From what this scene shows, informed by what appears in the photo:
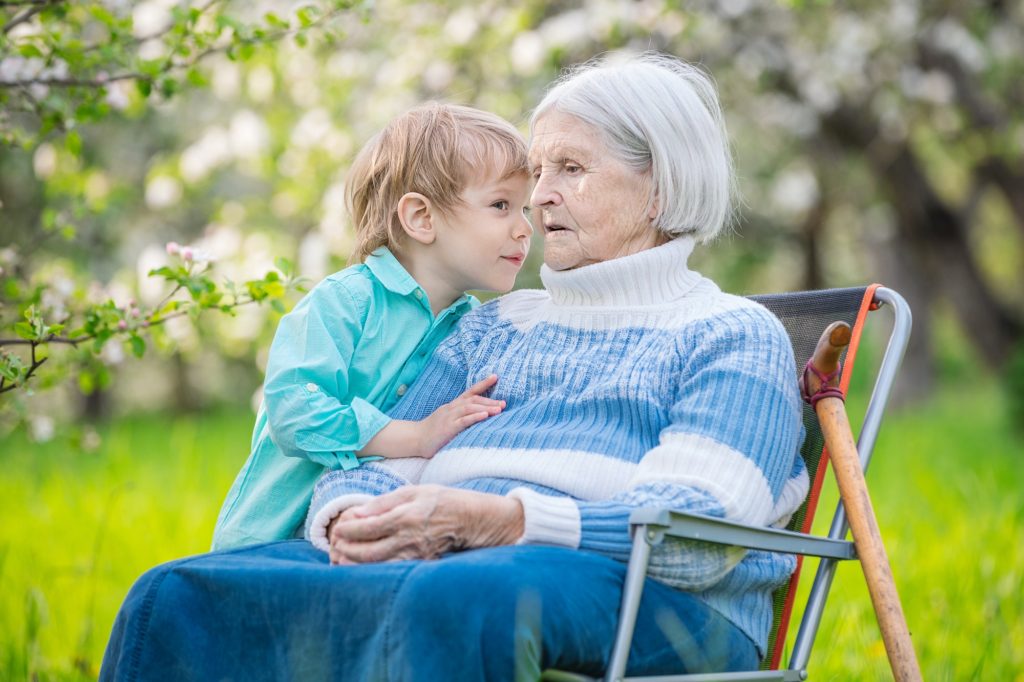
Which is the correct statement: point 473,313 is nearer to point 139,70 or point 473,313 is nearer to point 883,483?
point 139,70

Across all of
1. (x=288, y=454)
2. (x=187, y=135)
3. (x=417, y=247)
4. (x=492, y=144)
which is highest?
(x=187, y=135)

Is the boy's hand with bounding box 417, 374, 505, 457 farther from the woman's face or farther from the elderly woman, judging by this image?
the woman's face

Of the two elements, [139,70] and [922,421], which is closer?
[139,70]

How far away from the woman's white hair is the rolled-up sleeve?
678 mm

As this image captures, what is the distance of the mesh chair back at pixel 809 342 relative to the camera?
2.51 metres

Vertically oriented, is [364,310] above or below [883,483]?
above

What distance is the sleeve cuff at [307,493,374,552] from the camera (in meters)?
2.32

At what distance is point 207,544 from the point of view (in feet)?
16.9

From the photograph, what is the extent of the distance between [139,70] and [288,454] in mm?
1235

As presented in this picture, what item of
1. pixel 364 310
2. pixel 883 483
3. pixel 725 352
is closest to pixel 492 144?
pixel 364 310


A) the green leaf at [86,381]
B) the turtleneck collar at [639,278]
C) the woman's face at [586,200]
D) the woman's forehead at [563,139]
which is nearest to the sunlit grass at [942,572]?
the turtleneck collar at [639,278]

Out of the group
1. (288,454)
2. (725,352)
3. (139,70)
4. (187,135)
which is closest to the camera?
(725,352)

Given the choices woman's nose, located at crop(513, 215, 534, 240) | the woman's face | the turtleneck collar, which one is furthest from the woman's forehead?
the turtleneck collar

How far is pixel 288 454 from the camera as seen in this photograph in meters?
2.51
